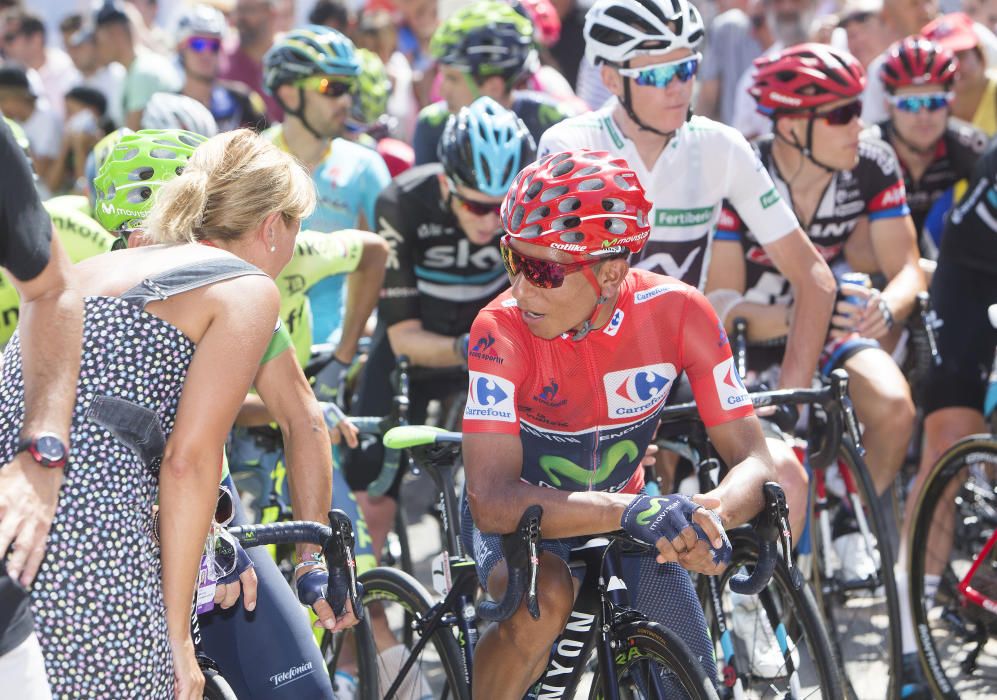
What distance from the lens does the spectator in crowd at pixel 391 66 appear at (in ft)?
36.0

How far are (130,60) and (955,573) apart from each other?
809 cm

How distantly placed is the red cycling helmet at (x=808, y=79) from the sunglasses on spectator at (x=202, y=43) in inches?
200

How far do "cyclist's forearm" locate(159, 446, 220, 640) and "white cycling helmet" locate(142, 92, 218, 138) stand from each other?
396 cm

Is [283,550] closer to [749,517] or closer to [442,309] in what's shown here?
[442,309]

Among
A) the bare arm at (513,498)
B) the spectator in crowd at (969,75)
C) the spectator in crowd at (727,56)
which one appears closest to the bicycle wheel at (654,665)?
the bare arm at (513,498)

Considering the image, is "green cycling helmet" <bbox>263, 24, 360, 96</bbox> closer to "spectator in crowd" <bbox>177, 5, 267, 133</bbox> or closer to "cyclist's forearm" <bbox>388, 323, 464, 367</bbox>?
"cyclist's forearm" <bbox>388, 323, 464, 367</bbox>

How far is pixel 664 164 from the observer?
16.0 ft

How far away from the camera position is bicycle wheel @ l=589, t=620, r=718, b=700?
119 inches

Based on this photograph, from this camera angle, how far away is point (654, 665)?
10.4ft

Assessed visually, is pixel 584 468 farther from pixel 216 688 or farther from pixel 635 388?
pixel 216 688

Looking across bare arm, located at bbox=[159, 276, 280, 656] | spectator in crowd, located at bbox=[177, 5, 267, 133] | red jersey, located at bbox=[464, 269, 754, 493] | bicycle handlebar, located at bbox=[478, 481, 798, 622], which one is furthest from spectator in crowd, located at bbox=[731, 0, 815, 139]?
bare arm, located at bbox=[159, 276, 280, 656]

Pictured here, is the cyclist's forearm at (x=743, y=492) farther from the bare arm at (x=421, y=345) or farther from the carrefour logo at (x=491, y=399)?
the bare arm at (x=421, y=345)

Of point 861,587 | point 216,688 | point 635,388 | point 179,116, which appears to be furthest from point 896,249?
point 216,688

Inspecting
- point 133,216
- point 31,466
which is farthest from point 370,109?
point 31,466
